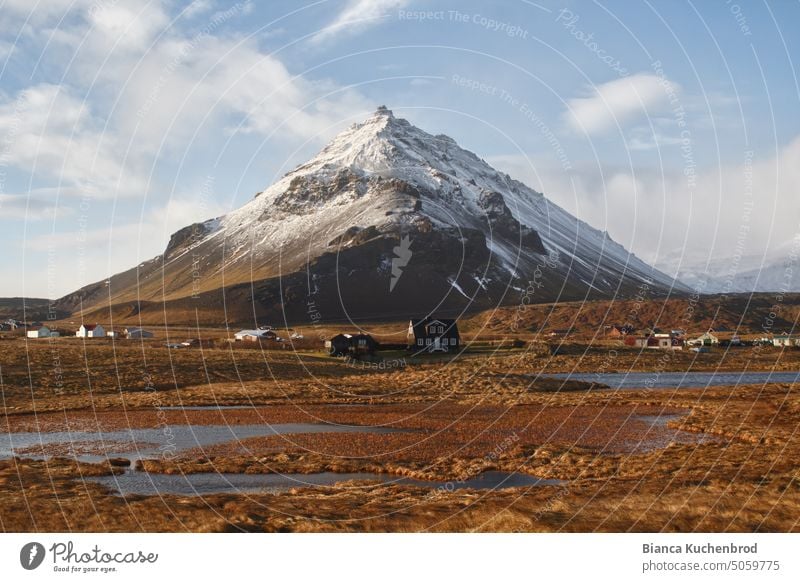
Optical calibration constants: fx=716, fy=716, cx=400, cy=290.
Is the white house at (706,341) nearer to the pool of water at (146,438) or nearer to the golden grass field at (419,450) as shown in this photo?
the golden grass field at (419,450)

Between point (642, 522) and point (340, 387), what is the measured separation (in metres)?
64.6

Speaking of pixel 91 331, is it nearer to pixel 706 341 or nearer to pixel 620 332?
pixel 620 332

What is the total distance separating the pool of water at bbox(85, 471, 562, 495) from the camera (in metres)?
31.4

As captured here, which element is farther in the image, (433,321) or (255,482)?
(433,321)

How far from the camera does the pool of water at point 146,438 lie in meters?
41.2

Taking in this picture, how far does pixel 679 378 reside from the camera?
4195 inches

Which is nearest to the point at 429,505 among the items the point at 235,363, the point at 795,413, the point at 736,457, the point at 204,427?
the point at 736,457

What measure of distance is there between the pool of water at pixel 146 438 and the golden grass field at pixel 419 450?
1507 millimetres

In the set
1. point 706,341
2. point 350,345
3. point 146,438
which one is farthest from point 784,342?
point 146,438

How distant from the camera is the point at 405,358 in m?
122

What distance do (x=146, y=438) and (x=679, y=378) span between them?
83.4m

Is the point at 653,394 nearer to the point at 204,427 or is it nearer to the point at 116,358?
the point at 204,427

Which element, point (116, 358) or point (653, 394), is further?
point (116, 358)

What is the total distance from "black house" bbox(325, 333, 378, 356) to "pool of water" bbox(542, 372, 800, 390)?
3515cm
